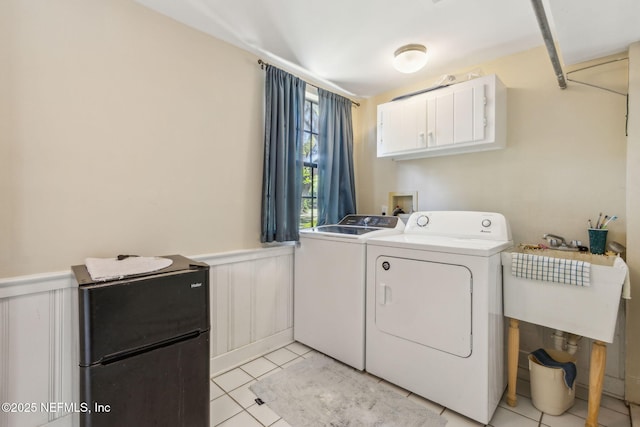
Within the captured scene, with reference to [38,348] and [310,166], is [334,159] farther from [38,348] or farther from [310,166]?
[38,348]

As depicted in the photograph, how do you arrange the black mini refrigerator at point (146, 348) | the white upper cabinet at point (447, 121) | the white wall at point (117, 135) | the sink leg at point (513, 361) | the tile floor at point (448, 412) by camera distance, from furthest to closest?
the white upper cabinet at point (447, 121) < the sink leg at point (513, 361) < the tile floor at point (448, 412) < the white wall at point (117, 135) < the black mini refrigerator at point (146, 348)

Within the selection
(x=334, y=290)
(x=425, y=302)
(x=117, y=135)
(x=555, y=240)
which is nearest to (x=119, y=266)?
(x=117, y=135)

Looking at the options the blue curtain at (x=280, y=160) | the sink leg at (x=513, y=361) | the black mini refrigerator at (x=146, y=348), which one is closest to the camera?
the black mini refrigerator at (x=146, y=348)

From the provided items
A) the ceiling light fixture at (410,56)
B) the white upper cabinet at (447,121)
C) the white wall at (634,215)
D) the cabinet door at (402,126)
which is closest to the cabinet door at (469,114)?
the white upper cabinet at (447,121)

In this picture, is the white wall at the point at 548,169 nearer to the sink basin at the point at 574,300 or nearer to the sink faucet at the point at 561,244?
the sink faucet at the point at 561,244

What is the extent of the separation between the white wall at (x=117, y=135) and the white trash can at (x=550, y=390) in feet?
7.05

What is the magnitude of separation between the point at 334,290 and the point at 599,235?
5.86 feet

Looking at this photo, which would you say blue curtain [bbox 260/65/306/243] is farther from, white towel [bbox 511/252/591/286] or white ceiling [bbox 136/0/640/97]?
white towel [bbox 511/252/591/286]

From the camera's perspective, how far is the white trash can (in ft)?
5.67

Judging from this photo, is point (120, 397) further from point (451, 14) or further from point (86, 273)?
point (451, 14)

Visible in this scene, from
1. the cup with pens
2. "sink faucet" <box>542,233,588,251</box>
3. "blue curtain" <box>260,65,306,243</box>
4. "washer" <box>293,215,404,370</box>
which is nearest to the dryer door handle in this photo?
"washer" <box>293,215,404,370</box>

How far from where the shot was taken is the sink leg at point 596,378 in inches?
61.2

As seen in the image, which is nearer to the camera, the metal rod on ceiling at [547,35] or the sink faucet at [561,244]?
the metal rod on ceiling at [547,35]

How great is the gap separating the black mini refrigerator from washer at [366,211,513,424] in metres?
1.14
